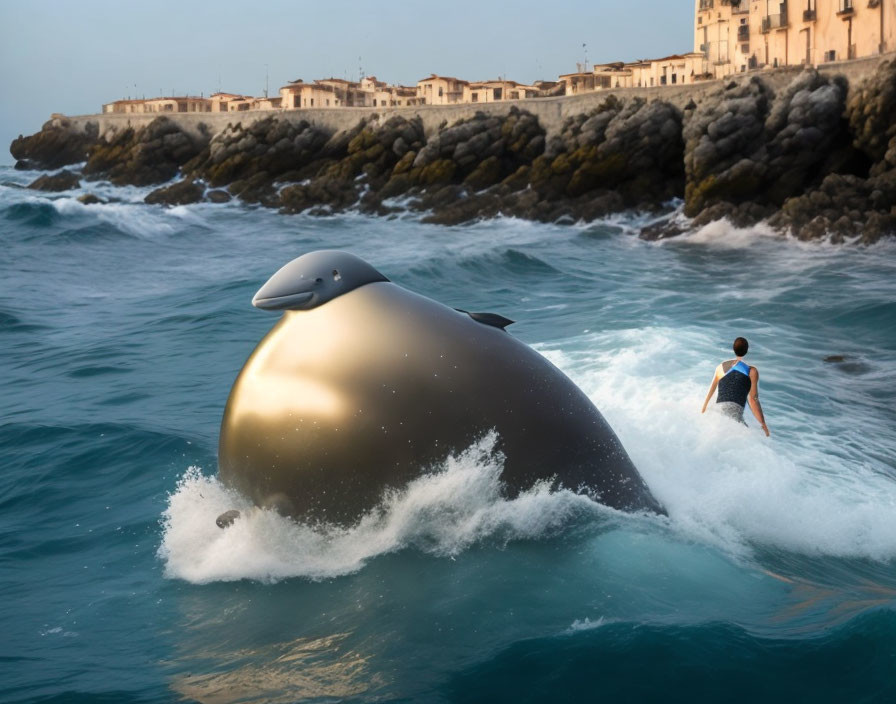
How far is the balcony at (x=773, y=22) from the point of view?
1644 inches

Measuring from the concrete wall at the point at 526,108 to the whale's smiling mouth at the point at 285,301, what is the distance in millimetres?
26413

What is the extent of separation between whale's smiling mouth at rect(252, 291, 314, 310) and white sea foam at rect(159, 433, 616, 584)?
108 cm

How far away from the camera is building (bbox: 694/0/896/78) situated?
117ft

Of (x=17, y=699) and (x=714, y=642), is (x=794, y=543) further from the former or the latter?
(x=17, y=699)

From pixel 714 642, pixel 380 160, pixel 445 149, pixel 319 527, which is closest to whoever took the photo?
pixel 714 642

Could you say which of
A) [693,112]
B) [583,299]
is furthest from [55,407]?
[693,112]

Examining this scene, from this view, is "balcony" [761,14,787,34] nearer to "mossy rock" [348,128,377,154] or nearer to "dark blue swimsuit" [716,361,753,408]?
"mossy rock" [348,128,377,154]

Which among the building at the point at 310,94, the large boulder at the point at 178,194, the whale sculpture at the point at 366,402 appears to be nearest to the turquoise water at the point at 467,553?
the whale sculpture at the point at 366,402

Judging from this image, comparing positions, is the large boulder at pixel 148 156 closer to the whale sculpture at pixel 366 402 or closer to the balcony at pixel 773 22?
the balcony at pixel 773 22

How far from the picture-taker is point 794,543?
21.2ft

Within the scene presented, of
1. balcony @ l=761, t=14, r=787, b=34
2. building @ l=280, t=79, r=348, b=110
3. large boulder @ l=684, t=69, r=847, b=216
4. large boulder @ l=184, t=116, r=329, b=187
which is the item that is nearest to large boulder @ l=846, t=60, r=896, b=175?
large boulder @ l=684, t=69, r=847, b=216

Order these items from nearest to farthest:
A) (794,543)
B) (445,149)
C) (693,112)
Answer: (794,543) → (693,112) → (445,149)

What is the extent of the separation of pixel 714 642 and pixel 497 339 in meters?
1.99

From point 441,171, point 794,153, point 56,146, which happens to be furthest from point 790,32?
point 56,146
